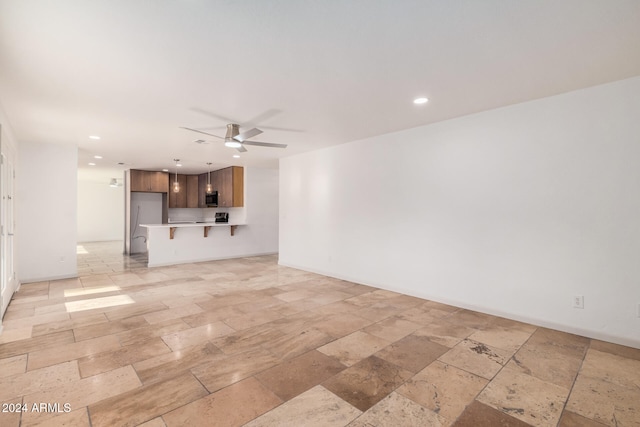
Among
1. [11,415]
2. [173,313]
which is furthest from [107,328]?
[11,415]

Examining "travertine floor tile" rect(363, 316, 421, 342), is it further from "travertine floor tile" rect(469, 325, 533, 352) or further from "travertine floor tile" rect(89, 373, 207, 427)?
"travertine floor tile" rect(89, 373, 207, 427)

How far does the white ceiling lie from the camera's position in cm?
194

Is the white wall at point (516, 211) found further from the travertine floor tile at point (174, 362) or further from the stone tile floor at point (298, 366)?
the travertine floor tile at point (174, 362)

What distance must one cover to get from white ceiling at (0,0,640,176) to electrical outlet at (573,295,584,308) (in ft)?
7.24

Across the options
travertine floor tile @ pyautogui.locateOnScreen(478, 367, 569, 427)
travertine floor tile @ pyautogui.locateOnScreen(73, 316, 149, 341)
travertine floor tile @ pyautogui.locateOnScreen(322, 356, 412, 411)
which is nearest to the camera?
travertine floor tile @ pyautogui.locateOnScreen(478, 367, 569, 427)

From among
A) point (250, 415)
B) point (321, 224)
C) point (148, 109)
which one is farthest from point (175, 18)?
point (321, 224)

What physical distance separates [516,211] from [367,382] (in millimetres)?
2725

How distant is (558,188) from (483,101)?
128cm

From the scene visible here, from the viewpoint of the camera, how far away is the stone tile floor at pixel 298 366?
76.3 inches

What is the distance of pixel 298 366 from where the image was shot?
2.53 m

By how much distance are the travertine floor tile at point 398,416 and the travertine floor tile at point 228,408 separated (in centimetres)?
61

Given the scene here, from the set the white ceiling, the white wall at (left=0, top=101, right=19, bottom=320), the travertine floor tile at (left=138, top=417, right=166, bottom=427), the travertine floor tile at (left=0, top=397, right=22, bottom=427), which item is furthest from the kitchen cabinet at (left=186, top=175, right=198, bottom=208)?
the travertine floor tile at (left=138, top=417, right=166, bottom=427)

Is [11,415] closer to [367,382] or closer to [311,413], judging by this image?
[311,413]

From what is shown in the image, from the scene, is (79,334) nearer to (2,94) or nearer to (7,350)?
(7,350)
